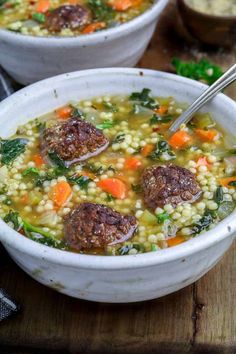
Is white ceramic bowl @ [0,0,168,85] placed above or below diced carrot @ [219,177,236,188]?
above

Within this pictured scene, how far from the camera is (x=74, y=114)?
408cm

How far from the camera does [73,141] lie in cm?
376

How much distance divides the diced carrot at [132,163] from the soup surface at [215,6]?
1981 mm

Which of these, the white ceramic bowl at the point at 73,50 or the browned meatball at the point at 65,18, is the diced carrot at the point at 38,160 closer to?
the white ceramic bowl at the point at 73,50

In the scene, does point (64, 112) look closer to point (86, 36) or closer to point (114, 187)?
point (86, 36)

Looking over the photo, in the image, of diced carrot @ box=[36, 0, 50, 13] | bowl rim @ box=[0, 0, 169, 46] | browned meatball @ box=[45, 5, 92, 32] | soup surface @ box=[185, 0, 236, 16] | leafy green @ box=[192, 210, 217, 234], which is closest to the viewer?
leafy green @ box=[192, 210, 217, 234]

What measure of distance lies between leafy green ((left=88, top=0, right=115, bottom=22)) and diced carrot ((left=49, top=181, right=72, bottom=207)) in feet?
6.07

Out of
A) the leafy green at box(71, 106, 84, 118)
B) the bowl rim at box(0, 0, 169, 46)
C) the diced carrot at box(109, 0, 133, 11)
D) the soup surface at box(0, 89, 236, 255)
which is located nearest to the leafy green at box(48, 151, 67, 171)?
the soup surface at box(0, 89, 236, 255)

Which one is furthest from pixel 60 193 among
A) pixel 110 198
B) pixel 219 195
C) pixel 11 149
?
pixel 219 195

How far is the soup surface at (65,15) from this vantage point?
4.86 meters

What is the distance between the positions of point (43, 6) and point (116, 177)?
2029 mm

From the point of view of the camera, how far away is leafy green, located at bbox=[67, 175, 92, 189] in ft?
11.8

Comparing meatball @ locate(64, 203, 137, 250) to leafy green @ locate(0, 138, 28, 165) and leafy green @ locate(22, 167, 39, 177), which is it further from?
leafy green @ locate(0, 138, 28, 165)

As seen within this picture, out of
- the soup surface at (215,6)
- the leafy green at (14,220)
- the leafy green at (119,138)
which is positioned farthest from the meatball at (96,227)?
the soup surface at (215,6)
